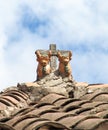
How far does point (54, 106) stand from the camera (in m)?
7.48

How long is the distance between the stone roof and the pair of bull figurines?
6.2 inches

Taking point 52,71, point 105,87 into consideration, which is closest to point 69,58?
point 52,71

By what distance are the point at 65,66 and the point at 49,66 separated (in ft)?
1.01

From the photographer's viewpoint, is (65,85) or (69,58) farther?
(69,58)

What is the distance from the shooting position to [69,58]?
9867 mm

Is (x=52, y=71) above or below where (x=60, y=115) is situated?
above

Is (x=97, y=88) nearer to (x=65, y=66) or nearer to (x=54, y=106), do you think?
(x=65, y=66)

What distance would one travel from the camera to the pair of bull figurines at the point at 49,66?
384 inches

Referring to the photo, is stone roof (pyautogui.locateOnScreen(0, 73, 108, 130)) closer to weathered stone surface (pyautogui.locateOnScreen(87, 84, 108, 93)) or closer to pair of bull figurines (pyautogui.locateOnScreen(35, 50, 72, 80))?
weathered stone surface (pyautogui.locateOnScreen(87, 84, 108, 93))

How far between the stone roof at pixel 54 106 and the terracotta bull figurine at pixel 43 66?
130mm

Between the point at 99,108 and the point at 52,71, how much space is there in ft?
10.1

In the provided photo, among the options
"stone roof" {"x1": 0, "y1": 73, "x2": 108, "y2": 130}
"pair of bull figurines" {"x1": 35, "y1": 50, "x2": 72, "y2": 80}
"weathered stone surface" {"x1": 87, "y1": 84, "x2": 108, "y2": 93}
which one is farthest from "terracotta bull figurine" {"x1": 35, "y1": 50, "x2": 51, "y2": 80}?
"weathered stone surface" {"x1": 87, "y1": 84, "x2": 108, "y2": 93}

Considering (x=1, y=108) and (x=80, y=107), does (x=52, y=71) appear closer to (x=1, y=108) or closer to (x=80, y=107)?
(x=1, y=108)

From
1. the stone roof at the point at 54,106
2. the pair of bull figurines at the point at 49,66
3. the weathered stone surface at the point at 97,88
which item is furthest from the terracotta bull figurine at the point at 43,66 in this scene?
the weathered stone surface at the point at 97,88
